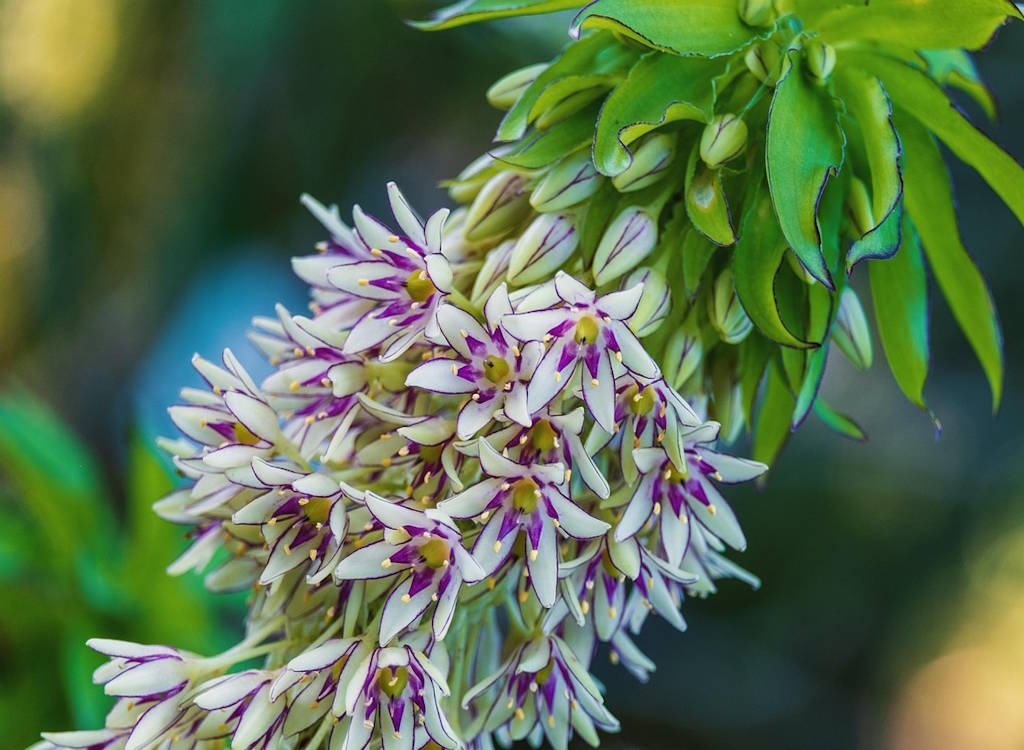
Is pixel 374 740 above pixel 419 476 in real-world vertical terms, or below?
below

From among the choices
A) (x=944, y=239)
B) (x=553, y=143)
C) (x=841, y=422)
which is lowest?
(x=841, y=422)

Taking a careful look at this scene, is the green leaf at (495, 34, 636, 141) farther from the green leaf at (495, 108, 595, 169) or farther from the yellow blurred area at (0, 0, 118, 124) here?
the yellow blurred area at (0, 0, 118, 124)

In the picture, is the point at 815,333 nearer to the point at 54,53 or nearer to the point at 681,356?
the point at 681,356

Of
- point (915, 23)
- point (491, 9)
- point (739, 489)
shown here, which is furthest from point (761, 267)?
point (739, 489)

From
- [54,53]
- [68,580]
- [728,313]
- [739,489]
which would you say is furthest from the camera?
[54,53]

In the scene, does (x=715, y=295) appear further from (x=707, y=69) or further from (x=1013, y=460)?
(x=1013, y=460)

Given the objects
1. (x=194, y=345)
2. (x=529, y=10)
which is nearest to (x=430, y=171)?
(x=194, y=345)
